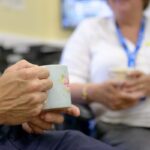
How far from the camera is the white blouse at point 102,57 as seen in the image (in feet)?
5.26

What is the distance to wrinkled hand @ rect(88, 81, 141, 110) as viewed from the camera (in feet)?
5.07

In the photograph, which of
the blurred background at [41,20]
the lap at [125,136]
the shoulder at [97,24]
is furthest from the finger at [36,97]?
the blurred background at [41,20]

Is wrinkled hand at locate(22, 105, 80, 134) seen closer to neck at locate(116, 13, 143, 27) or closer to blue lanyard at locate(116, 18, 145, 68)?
blue lanyard at locate(116, 18, 145, 68)

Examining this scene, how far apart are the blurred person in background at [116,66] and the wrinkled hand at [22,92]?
1.74ft

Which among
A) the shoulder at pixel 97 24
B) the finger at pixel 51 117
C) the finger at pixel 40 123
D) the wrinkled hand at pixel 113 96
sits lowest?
the wrinkled hand at pixel 113 96

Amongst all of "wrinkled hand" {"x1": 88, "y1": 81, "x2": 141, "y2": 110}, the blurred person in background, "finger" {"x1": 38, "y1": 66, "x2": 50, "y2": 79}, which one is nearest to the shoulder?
the blurred person in background

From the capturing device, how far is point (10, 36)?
2764mm

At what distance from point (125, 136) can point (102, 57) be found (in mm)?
391

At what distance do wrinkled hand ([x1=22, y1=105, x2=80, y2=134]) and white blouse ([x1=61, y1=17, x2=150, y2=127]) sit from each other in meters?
0.54

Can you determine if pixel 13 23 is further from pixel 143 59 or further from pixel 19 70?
pixel 19 70

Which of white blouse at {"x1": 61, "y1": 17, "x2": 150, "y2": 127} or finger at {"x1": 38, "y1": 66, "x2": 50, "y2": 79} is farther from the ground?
finger at {"x1": 38, "y1": 66, "x2": 50, "y2": 79}

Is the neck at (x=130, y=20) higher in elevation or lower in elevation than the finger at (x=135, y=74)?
higher

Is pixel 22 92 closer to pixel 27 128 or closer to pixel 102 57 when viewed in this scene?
pixel 27 128

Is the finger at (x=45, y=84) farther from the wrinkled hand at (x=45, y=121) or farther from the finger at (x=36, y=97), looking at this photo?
the wrinkled hand at (x=45, y=121)
